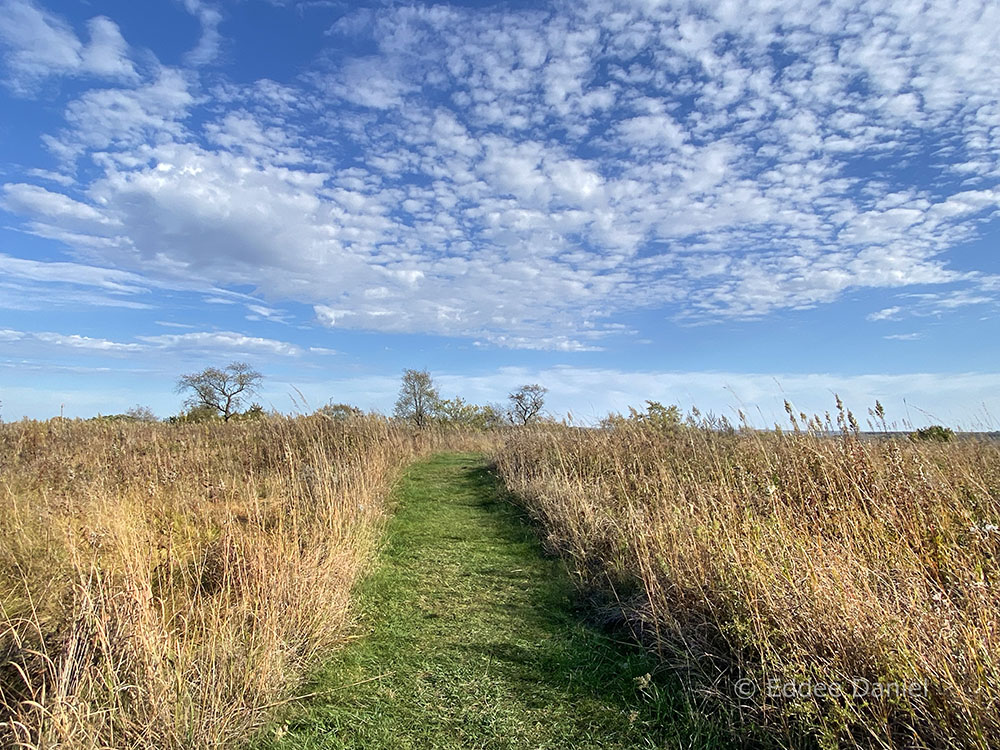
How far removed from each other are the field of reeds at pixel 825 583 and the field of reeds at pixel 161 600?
247 centimetres

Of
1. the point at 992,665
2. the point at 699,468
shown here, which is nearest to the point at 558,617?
the point at 992,665

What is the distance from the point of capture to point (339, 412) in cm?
1452

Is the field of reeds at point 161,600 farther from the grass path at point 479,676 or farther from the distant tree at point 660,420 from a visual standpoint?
the distant tree at point 660,420

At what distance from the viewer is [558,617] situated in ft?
14.8

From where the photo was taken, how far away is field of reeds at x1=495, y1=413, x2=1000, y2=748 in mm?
2297

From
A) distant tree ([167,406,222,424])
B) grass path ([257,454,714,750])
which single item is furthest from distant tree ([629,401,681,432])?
distant tree ([167,406,222,424])

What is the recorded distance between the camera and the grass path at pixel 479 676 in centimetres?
283

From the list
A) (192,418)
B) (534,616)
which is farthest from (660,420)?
(192,418)

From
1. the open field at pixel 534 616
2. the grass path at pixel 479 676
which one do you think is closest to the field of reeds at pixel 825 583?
the open field at pixel 534 616

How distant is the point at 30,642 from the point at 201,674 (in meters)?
1.41

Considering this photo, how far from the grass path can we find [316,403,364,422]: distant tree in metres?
8.04

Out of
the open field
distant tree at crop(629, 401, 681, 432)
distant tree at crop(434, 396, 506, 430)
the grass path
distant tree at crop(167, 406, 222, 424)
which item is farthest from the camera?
distant tree at crop(434, 396, 506, 430)

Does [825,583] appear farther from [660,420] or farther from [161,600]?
[660,420]

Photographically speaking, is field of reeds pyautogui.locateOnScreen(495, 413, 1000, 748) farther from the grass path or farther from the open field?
the grass path
